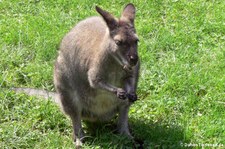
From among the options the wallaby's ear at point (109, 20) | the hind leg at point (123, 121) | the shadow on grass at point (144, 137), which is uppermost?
the wallaby's ear at point (109, 20)

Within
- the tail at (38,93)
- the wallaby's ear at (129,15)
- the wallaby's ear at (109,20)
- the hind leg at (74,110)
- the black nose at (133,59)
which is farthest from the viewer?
the tail at (38,93)

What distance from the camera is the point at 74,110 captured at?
4.82m

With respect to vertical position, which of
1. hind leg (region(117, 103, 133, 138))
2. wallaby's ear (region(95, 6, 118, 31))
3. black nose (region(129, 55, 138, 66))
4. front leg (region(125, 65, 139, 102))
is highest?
wallaby's ear (region(95, 6, 118, 31))

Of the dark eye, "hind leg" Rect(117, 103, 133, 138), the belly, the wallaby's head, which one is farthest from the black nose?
"hind leg" Rect(117, 103, 133, 138)

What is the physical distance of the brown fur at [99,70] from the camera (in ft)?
14.3

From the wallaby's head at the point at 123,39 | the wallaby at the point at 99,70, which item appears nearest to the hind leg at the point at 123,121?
the wallaby at the point at 99,70

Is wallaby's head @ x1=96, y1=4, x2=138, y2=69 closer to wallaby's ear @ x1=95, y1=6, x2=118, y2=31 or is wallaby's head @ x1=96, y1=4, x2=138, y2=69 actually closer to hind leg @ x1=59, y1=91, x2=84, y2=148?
wallaby's ear @ x1=95, y1=6, x2=118, y2=31

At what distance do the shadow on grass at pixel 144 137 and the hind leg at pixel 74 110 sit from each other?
109mm

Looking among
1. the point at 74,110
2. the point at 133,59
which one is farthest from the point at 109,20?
the point at 74,110

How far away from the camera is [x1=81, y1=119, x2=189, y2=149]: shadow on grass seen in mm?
4730

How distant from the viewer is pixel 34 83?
5676mm

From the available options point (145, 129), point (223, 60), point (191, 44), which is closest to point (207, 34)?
point (191, 44)

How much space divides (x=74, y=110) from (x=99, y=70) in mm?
534

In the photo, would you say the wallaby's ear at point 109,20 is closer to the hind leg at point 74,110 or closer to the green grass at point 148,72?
the hind leg at point 74,110
